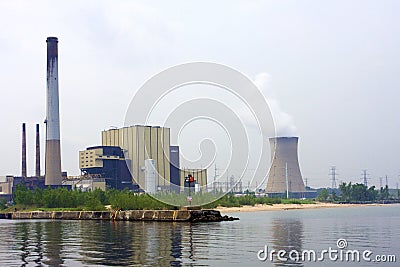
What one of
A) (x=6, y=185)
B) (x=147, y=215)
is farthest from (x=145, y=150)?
(x=147, y=215)

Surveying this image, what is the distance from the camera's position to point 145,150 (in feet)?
495

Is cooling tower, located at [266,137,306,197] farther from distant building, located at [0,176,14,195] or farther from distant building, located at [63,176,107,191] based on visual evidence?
distant building, located at [0,176,14,195]

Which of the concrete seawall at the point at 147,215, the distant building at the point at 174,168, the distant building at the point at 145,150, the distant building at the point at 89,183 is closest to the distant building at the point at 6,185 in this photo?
the distant building at the point at 89,183

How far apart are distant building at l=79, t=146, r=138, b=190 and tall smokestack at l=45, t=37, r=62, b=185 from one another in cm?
1033

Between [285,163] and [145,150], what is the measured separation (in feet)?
118

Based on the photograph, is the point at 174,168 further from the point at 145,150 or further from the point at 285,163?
the point at 285,163

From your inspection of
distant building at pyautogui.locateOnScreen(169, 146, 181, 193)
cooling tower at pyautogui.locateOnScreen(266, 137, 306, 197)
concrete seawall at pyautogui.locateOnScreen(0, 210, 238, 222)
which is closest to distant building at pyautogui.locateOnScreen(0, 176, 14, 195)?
distant building at pyautogui.locateOnScreen(169, 146, 181, 193)

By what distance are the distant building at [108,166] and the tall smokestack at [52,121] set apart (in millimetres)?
10330

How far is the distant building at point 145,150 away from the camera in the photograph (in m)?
149

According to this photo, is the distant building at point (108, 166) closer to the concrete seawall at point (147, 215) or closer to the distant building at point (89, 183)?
the distant building at point (89, 183)

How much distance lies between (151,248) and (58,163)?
110 m

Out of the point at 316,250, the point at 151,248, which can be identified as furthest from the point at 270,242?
the point at 151,248

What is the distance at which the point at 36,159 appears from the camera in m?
160

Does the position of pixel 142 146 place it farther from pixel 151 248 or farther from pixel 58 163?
pixel 151 248
